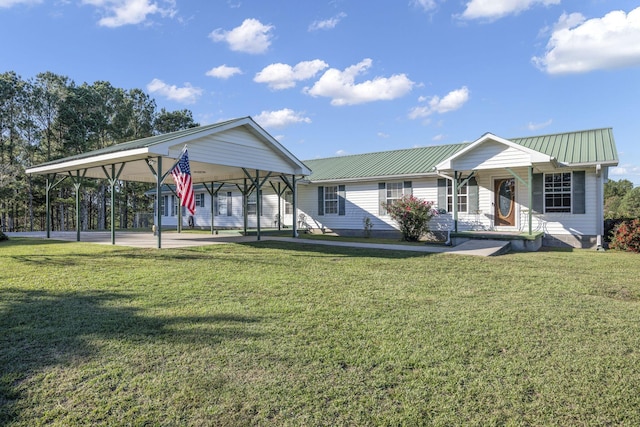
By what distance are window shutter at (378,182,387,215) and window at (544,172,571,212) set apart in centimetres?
594

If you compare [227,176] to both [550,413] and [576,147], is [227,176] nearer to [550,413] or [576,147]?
[576,147]

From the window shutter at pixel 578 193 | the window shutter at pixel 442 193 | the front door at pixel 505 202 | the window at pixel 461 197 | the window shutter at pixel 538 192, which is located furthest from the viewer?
the window shutter at pixel 442 193

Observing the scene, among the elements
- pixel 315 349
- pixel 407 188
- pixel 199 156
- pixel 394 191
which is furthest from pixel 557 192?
pixel 315 349

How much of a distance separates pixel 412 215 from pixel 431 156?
4004 mm

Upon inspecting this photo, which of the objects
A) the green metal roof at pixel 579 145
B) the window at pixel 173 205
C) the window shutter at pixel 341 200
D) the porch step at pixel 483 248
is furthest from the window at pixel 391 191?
the window at pixel 173 205

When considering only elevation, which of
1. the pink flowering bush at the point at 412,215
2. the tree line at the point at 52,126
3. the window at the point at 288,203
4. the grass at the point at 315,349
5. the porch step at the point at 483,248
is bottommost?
the grass at the point at 315,349

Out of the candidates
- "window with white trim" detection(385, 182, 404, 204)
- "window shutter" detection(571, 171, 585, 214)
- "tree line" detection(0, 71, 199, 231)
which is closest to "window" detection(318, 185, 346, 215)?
"window with white trim" detection(385, 182, 404, 204)

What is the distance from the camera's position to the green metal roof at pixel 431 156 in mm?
12555

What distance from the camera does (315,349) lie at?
351cm

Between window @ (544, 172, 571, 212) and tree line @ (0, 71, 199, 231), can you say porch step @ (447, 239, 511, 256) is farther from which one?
tree line @ (0, 71, 199, 231)

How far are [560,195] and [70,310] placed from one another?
14.1 m

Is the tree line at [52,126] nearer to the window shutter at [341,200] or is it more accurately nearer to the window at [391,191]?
the window shutter at [341,200]

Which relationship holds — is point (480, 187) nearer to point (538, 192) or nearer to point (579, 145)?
point (538, 192)

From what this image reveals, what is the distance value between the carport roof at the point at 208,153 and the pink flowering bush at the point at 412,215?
12.7ft
